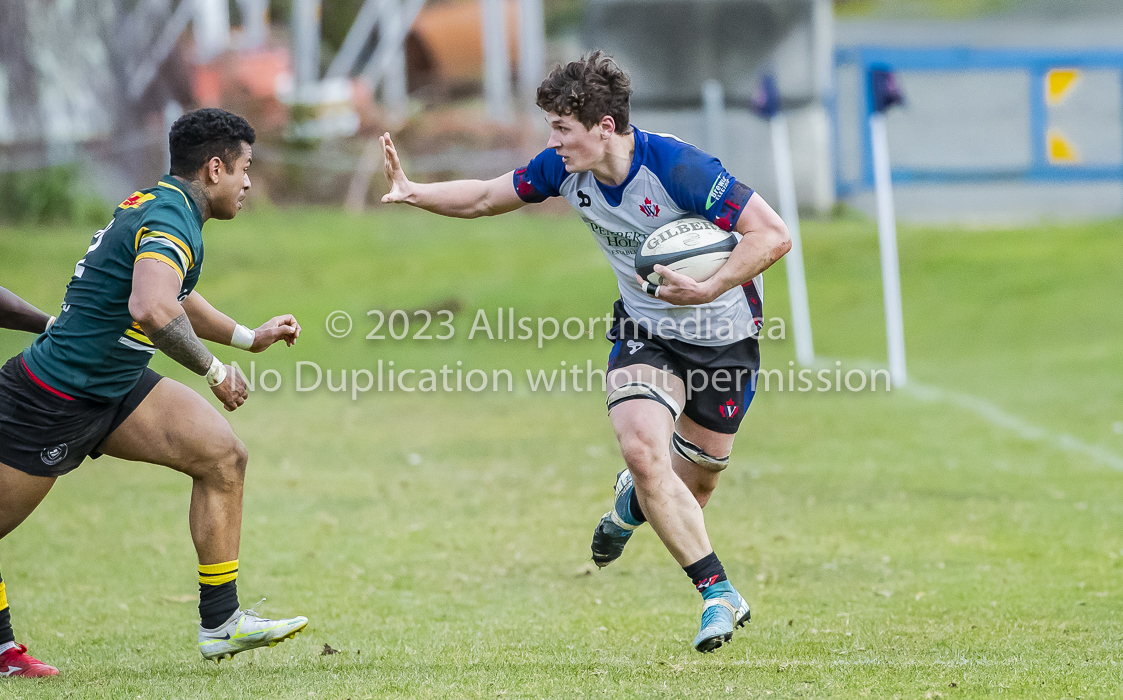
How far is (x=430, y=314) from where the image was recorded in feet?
60.0

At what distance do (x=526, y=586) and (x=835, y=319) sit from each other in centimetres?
1150

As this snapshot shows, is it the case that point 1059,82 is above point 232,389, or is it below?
below

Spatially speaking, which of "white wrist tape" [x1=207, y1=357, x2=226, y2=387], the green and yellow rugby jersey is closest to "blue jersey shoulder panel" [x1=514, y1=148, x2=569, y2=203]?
the green and yellow rugby jersey

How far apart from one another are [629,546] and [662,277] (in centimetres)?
291

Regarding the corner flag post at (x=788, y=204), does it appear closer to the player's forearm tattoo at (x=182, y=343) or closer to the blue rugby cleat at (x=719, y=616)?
the blue rugby cleat at (x=719, y=616)

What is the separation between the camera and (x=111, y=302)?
511 centimetres

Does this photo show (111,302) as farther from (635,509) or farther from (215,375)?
Answer: (635,509)

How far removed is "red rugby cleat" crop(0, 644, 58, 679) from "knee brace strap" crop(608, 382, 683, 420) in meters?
2.56

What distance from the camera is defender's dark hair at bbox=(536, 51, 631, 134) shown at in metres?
5.45

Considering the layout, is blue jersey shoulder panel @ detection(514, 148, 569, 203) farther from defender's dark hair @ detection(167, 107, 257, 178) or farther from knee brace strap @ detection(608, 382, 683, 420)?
defender's dark hair @ detection(167, 107, 257, 178)

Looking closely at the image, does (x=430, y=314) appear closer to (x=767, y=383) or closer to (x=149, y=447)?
(x=767, y=383)

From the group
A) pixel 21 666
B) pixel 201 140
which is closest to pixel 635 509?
pixel 201 140

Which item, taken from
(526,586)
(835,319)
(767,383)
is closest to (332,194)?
(835,319)

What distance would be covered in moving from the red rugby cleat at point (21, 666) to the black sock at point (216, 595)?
66 centimetres
